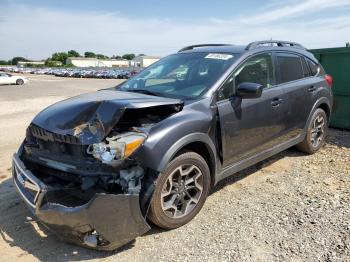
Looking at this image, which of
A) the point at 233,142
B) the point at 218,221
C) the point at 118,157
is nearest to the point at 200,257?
the point at 218,221

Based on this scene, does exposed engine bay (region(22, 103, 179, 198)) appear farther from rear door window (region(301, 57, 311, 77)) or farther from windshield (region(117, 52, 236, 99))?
rear door window (region(301, 57, 311, 77))

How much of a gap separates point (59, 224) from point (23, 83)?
35.2 meters

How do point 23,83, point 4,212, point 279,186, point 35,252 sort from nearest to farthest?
1. point 35,252
2. point 4,212
3. point 279,186
4. point 23,83

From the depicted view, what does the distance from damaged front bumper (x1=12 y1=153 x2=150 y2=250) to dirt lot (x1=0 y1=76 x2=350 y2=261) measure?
25 centimetres

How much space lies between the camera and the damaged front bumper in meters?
3.00

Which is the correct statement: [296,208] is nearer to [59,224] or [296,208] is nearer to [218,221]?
[218,221]

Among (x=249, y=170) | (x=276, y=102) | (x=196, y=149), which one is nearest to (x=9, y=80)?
(x=249, y=170)

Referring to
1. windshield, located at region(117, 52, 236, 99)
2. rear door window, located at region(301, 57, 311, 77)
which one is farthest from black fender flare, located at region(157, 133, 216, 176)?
rear door window, located at region(301, 57, 311, 77)

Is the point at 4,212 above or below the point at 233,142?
below

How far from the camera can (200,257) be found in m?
3.26

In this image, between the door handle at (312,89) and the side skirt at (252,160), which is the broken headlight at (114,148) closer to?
the side skirt at (252,160)

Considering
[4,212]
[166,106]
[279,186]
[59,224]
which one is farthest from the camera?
[279,186]

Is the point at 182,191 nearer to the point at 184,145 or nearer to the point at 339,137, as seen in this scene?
the point at 184,145

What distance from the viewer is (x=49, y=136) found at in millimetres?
3555
